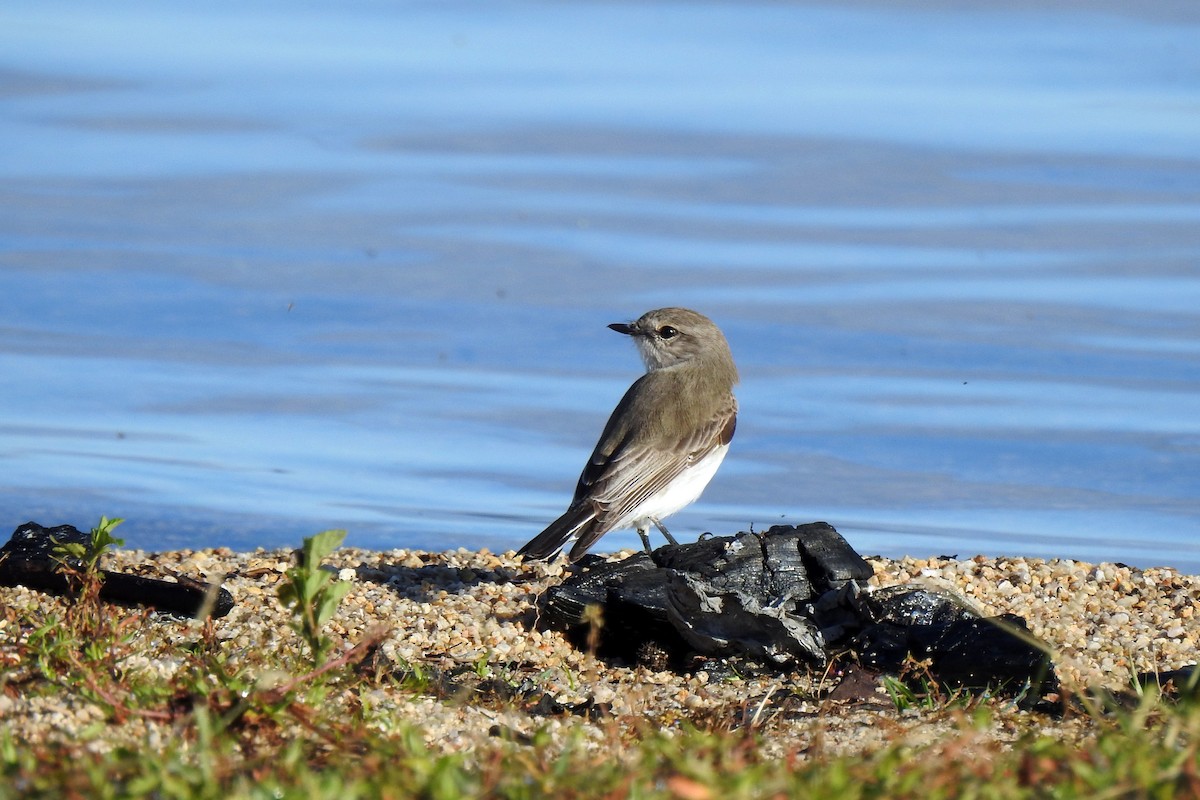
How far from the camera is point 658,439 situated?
923cm

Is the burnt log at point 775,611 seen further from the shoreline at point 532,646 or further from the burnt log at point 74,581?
the burnt log at point 74,581

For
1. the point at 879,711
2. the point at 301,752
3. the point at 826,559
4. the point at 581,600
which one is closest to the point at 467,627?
the point at 581,600

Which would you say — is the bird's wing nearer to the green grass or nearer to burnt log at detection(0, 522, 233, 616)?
burnt log at detection(0, 522, 233, 616)

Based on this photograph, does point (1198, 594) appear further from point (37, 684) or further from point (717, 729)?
point (37, 684)

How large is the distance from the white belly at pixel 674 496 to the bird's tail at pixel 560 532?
0.73 feet

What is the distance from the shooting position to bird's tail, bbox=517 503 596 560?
27.0 ft

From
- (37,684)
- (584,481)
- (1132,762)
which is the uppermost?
(584,481)

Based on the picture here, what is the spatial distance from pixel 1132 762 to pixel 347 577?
204 inches

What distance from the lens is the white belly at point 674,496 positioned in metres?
8.92

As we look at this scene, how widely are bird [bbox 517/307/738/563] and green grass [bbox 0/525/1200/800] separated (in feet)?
10.8

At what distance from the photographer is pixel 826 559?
748 centimetres

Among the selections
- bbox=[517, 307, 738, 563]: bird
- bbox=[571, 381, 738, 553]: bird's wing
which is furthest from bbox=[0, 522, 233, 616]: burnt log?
bbox=[571, 381, 738, 553]: bird's wing

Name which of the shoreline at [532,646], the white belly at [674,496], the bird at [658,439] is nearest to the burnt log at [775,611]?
the shoreline at [532,646]

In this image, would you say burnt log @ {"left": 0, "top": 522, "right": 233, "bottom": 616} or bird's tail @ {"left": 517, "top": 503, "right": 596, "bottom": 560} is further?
bird's tail @ {"left": 517, "top": 503, "right": 596, "bottom": 560}
